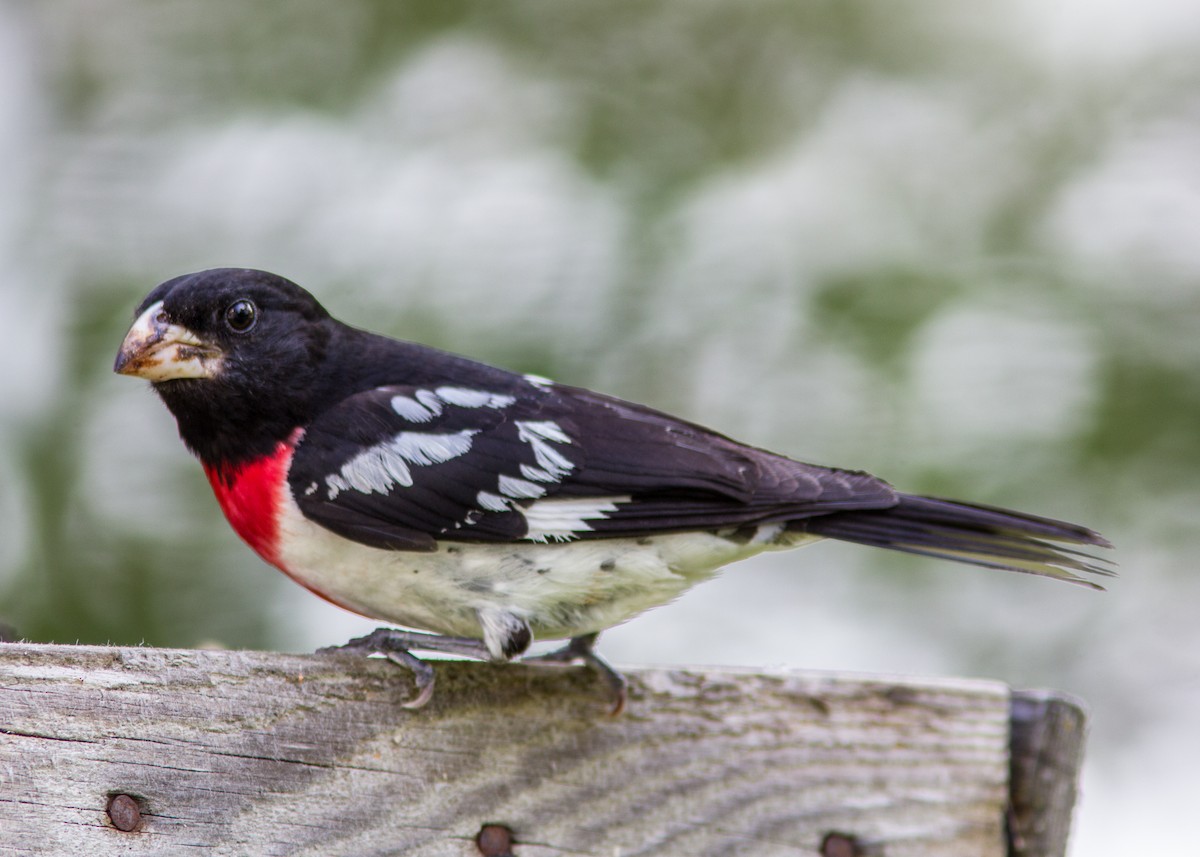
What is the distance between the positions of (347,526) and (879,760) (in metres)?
1.16

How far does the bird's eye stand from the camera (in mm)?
2912

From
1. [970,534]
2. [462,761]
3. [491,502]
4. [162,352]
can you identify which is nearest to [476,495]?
[491,502]

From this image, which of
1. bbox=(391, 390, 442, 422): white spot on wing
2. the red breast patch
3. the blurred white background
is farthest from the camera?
the blurred white background

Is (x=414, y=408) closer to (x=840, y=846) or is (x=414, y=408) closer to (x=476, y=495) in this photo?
(x=476, y=495)

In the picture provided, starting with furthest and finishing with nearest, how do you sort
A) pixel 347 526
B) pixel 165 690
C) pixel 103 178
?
1. pixel 103 178
2. pixel 347 526
3. pixel 165 690

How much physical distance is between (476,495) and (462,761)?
2.14 ft

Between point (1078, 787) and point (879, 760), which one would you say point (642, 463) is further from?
point (1078, 787)

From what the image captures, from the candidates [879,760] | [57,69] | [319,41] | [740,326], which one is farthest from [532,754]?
[57,69]

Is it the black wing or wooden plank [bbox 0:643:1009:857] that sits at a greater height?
the black wing

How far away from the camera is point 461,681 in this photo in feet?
7.77

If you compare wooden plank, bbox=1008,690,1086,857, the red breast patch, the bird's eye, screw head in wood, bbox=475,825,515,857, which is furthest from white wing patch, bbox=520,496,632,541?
wooden plank, bbox=1008,690,1086,857

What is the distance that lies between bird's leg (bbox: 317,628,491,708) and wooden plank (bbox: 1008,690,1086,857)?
1.02m

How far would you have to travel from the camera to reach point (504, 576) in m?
2.66

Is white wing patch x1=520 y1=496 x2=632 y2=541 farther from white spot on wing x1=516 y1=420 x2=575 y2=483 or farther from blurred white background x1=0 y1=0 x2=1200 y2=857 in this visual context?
blurred white background x1=0 y1=0 x2=1200 y2=857
